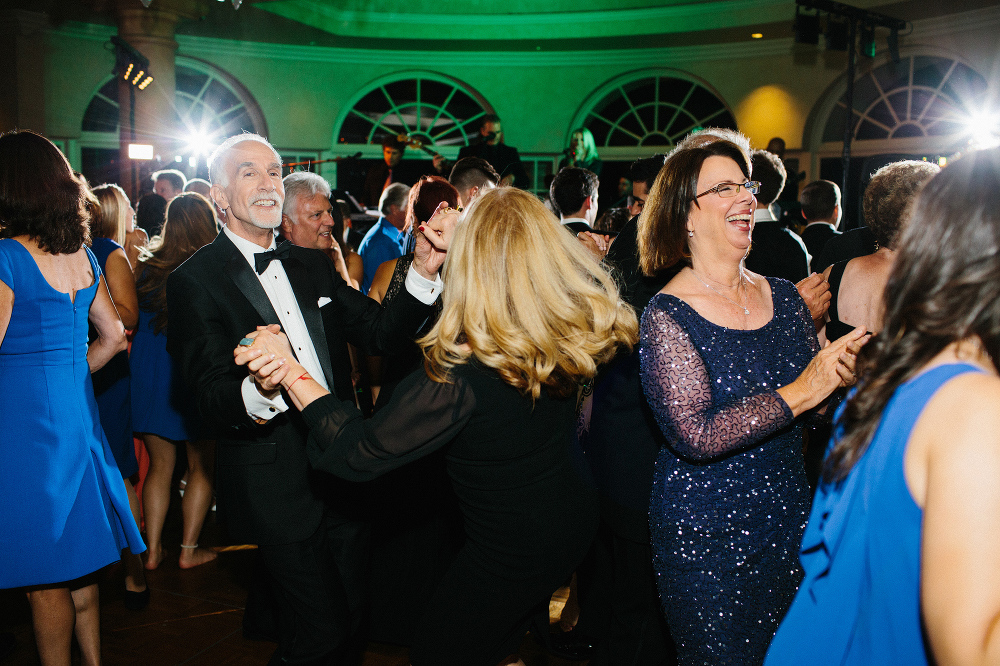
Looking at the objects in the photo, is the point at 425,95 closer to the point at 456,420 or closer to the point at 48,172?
the point at 48,172

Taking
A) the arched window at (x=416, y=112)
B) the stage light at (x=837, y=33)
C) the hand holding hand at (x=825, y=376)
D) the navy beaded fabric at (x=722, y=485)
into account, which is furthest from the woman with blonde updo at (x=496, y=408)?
the arched window at (x=416, y=112)

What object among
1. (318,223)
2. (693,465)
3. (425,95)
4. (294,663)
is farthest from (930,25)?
(294,663)

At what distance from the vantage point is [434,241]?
218 cm

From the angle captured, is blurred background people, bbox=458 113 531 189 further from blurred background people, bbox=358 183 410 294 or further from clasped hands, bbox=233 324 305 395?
clasped hands, bbox=233 324 305 395

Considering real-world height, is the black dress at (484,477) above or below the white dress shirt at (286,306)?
below

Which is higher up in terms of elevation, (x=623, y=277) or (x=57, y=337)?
(x=623, y=277)

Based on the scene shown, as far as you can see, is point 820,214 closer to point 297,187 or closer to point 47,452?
point 297,187

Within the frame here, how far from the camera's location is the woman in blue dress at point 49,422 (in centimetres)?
206

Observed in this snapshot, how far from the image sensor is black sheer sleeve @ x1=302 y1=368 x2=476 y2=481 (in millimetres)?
1564

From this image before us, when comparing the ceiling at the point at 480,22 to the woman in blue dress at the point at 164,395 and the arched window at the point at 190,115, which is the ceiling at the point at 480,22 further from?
the woman in blue dress at the point at 164,395

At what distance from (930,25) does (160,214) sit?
382 inches

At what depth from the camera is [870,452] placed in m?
1.00

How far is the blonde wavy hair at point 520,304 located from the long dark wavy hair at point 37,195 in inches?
52.0

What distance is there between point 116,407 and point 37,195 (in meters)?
1.34
